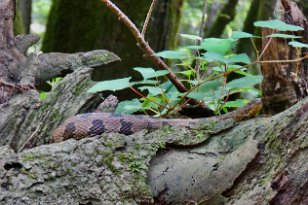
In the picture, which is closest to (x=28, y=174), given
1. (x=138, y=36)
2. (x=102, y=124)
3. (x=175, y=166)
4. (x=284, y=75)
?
(x=175, y=166)

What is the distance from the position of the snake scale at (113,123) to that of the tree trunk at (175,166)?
0.23 m

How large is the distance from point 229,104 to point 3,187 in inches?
42.1

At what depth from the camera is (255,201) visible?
1401 mm

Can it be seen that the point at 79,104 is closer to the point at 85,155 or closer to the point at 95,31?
the point at 85,155

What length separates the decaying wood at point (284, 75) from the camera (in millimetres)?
2148

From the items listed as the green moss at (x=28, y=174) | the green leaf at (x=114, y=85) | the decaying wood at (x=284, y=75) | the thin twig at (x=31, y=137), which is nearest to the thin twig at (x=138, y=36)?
the green leaf at (x=114, y=85)

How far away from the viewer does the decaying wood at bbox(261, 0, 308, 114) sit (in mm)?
2148

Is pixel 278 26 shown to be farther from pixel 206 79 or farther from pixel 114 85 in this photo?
pixel 114 85

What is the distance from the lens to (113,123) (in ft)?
6.81

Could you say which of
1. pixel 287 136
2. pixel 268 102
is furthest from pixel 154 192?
pixel 268 102

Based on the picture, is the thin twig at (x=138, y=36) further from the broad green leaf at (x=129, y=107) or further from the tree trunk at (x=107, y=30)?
the tree trunk at (x=107, y=30)

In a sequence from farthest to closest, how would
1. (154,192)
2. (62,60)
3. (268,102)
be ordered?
(62,60)
(268,102)
(154,192)

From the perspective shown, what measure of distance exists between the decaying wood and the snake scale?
160 mm

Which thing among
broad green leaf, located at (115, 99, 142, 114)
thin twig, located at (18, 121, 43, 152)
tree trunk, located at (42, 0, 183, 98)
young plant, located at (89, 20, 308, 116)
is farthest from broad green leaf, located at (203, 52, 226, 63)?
tree trunk, located at (42, 0, 183, 98)
